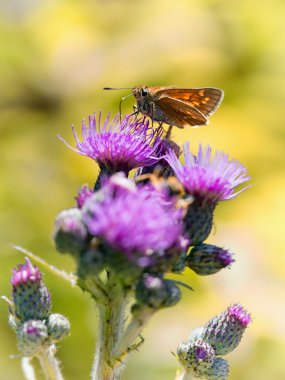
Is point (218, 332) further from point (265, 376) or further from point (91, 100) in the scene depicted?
point (91, 100)

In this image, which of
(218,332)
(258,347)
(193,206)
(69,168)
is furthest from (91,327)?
(193,206)

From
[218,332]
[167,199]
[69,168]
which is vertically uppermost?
[69,168]

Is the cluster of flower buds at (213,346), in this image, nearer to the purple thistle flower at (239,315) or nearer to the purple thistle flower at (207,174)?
the purple thistle flower at (239,315)

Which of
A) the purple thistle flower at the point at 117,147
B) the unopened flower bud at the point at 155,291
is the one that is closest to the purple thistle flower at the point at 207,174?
the purple thistle flower at the point at 117,147

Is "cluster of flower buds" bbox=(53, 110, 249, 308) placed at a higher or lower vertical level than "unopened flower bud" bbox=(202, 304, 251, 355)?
higher

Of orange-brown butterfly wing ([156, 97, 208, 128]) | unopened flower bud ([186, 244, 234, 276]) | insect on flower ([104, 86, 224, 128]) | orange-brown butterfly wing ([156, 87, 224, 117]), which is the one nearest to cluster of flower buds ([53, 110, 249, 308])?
unopened flower bud ([186, 244, 234, 276])

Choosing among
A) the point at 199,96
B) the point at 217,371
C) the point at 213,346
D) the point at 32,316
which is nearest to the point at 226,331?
the point at 213,346

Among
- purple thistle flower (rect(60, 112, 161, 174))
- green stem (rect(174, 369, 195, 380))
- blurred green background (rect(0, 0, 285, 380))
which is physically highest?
blurred green background (rect(0, 0, 285, 380))

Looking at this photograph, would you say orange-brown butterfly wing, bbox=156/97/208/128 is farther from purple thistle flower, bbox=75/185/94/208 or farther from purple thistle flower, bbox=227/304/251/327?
purple thistle flower, bbox=75/185/94/208
